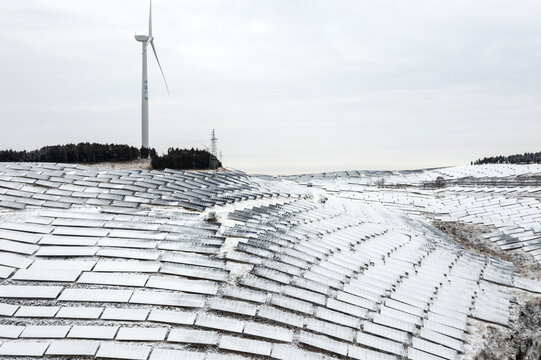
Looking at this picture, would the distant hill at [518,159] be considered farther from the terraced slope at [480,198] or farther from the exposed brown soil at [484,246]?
the exposed brown soil at [484,246]

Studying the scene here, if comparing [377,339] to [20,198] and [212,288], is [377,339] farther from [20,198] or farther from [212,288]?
[20,198]

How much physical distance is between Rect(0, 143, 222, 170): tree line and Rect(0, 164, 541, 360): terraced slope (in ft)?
113

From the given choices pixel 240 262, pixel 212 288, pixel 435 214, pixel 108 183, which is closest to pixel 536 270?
pixel 435 214

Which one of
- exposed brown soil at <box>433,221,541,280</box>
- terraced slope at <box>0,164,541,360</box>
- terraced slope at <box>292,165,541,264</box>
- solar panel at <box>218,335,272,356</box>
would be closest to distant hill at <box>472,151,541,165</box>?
terraced slope at <box>292,165,541,264</box>

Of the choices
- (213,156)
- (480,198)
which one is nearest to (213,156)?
(213,156)

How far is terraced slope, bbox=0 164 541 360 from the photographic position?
11.7 metres

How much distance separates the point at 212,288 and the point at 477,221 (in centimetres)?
3021

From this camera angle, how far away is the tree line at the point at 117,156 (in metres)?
60.1

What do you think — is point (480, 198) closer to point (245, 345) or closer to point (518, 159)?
point (245, 345)

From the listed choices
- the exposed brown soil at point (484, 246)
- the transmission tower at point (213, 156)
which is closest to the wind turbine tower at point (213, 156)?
the transmission tower at point (213, 156)

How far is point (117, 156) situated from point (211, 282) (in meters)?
54.1

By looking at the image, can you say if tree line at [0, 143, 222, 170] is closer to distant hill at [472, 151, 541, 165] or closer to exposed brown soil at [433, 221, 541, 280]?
exposed brown soil at [433, 221, 541, 280]

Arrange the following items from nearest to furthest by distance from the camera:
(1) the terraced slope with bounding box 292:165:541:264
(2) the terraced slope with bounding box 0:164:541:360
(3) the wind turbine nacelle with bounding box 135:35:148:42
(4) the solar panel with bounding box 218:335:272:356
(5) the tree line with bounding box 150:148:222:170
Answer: (4) the solar panel with bounding box 218:335:272:356, (2) the terraced slope with bounding box 0:164:541:360, (1) the terraced slope with bounding box 292:165:541:264, (5) the tree line with bounding box 150:148:222:170, (3) the wind turbine nacelle with bounding box 135:35:148:42

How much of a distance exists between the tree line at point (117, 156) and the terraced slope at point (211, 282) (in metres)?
34.3
